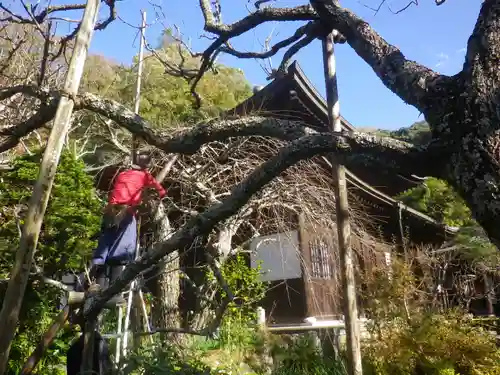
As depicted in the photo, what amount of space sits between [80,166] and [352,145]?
5.40m

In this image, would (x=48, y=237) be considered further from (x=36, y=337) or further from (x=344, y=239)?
(x=344, y=239)

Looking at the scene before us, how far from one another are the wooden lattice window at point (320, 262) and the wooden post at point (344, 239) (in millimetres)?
5006

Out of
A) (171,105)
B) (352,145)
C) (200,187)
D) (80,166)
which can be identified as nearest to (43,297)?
(80,166)

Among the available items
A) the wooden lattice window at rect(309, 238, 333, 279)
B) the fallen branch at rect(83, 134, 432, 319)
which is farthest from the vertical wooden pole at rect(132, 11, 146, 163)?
the wooden lattice window at rect(309, 238, 333, 279)

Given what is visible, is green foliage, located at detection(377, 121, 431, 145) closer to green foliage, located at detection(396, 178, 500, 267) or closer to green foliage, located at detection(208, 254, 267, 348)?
green foliage, located at detection(396, 178, 500, 267)

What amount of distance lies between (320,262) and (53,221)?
17.9 ft

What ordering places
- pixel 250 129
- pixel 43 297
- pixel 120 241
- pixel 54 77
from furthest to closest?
pixel 54 77 < pixel 43 297 < pixel 120 241 < pixel 250 129

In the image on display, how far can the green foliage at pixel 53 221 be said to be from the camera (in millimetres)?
6508

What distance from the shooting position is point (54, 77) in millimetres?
10688

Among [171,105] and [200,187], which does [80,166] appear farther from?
[171,105]

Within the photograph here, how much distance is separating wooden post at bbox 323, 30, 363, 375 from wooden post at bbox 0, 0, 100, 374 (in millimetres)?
2008

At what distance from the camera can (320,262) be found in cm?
1009

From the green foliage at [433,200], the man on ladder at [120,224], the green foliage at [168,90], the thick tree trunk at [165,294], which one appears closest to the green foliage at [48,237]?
the thick tree trunk at [165,294]

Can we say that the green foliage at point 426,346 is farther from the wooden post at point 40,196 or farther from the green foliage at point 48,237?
the wooden post at point 40,196
